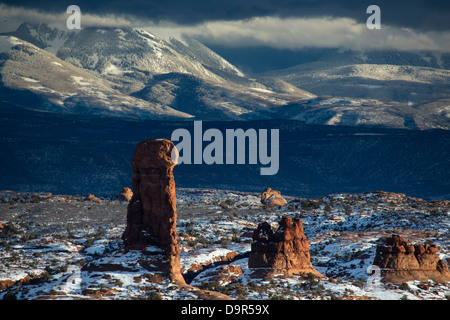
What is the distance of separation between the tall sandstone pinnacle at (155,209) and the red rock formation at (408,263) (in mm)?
17331

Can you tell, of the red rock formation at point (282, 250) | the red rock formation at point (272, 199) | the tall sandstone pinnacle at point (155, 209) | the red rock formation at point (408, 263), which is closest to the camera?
the tall sandstone pinnacle at point (155, 209)

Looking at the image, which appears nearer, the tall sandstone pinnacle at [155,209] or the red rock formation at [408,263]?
the tall sandstone pinnacle at [155,209]

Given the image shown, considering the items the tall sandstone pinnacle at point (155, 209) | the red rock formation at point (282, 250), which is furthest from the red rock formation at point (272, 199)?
the tall sandstone pinnacle at point (155, 209)

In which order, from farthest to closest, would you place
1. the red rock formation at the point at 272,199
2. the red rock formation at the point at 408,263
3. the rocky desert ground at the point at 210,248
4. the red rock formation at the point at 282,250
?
the red rock formation at the point at 272,199 → the red rock formation at the point at 282,250 → the red rock formation at the point at 408,263 → the rocky desert ground at the point at 210,248

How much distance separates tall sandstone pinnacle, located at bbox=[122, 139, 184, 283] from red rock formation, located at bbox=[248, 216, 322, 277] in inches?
325

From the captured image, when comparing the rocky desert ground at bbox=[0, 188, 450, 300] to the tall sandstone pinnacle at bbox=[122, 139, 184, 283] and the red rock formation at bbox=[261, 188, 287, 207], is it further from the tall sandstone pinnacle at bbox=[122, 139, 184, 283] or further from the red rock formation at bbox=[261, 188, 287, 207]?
the red rock formation at bbox=[261, 188, 287, 207]

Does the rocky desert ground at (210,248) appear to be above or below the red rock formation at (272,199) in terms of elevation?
below

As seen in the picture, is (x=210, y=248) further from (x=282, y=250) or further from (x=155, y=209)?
(x=155, y=209)

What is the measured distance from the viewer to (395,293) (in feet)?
225

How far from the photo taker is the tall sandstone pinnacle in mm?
67562

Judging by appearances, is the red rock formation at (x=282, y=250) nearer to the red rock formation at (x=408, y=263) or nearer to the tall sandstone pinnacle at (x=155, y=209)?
the red rock formation at (x=408, y=263)

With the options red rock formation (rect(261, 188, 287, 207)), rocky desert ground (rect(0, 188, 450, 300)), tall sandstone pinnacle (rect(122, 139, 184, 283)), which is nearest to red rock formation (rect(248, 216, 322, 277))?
rocky desert ground (rect(0, 188, 450, 300))

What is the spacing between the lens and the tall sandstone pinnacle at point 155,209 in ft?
222
